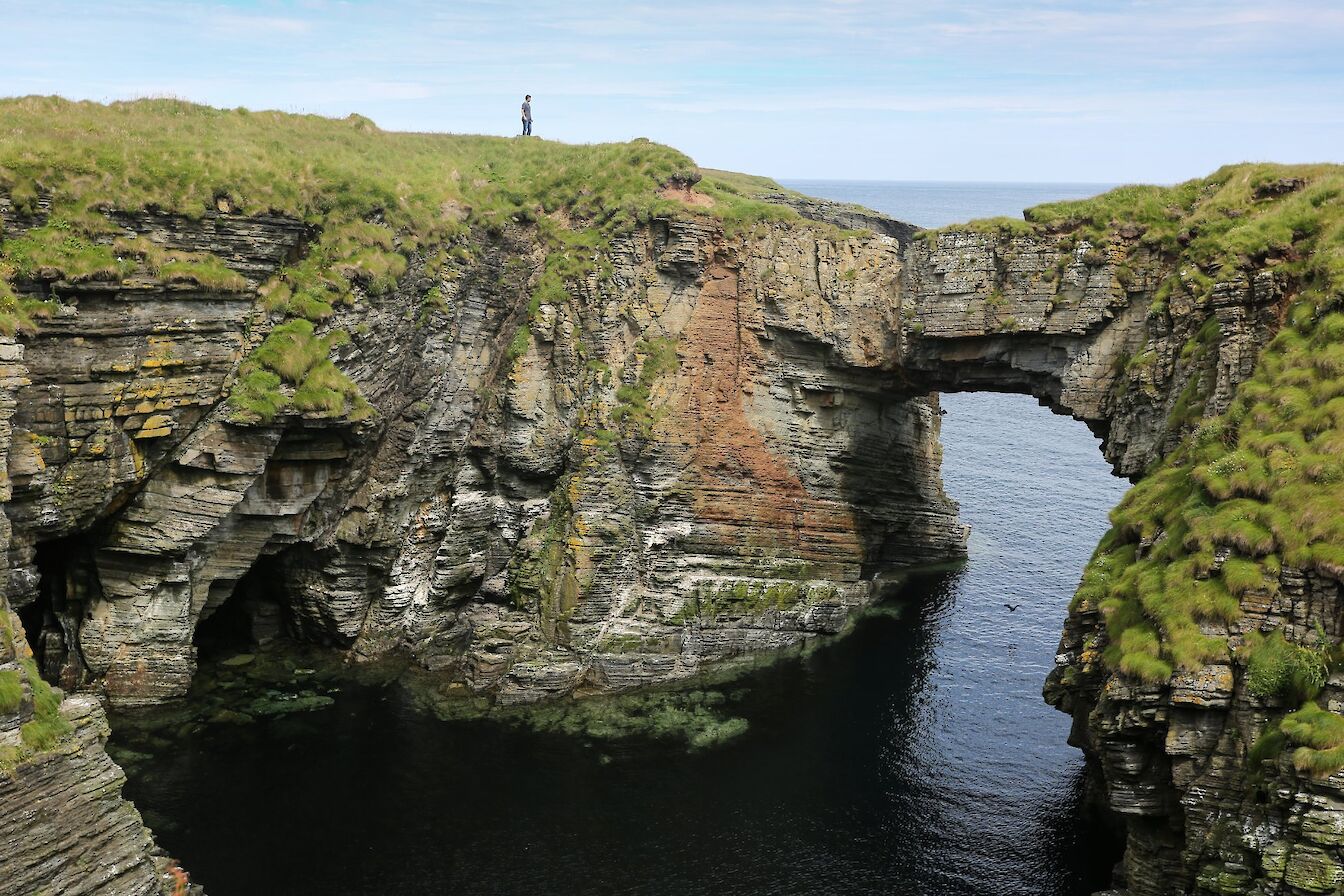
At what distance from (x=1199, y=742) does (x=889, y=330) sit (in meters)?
25.2

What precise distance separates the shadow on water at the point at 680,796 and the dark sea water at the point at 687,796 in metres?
0.08

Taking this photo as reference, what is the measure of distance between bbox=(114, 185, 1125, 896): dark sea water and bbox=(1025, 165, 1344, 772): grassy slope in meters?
9.46

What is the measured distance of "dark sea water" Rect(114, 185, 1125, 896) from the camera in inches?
1471

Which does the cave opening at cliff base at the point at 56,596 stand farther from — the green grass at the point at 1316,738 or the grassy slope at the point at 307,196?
the green grass at the point at 1316,738

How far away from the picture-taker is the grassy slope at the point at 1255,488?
1220 inches

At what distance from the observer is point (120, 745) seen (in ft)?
143

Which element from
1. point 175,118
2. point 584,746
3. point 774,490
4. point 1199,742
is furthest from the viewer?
point 774,490

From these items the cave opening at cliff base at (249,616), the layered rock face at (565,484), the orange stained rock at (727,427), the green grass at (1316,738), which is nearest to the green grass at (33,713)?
the layered rock face at (565,484)

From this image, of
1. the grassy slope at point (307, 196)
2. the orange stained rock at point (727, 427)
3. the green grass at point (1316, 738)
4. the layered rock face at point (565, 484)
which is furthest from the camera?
the orange stained rock at point (727, 427)

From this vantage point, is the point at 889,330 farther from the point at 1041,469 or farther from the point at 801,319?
the point at 1041,469

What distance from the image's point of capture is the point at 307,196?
46.7 meters

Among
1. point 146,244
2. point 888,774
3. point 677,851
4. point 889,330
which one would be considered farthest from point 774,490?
point 146,244

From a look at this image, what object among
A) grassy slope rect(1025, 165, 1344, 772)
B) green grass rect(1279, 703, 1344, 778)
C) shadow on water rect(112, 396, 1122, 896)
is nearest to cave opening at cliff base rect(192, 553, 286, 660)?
shadow on water rect(112, 396, 1122, 896)

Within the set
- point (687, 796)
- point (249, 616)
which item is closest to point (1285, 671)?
point (687, 796)
